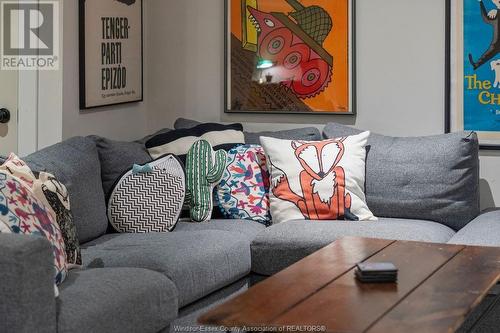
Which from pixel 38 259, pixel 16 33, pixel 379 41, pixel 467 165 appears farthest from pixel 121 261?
pixel 379 41

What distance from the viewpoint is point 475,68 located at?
453cm

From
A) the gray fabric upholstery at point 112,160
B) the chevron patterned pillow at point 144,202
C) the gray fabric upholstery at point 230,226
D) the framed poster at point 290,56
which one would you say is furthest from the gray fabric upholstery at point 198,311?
the framed poster at point 290,56

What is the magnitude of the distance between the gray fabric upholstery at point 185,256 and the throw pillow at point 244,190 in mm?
425

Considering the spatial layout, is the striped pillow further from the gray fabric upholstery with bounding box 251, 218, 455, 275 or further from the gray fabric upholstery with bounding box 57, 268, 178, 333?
the gray fabric upholstery with bounding box 57, 268, 178, 333

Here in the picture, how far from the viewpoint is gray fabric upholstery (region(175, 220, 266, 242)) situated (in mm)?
4035

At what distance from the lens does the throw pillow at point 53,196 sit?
10.1 feet

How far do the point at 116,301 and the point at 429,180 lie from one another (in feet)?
6.41

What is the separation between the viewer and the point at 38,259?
2518mm

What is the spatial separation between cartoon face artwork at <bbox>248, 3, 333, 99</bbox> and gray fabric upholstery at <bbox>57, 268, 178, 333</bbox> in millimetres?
2022

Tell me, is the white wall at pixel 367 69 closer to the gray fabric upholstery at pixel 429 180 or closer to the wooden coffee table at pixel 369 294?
the gray fabric upholstery at pixel 429 180

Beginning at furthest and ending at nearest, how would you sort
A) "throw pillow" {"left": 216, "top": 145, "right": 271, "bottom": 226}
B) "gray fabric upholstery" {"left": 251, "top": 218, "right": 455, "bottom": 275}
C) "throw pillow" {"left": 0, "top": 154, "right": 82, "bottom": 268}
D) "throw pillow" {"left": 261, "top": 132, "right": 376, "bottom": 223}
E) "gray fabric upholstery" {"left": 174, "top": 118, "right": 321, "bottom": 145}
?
"gray fabric upholstery" {"left": 174, "top": 118, "right": 321, "bottom": 145}, "throw pillow" {"left": 216, "top": 145, "right": 271, "bottom": 226}, "throw pillow" {"left": 261, "top": 132, "right": 376, "bottom": 223}, "gray fabric upholstery" {"left": 251, "top": 218, "right": 455, "bottom": 275}, "throw pillow" {"left": 0, "top": 154, "right": 82, "bottom": 268}

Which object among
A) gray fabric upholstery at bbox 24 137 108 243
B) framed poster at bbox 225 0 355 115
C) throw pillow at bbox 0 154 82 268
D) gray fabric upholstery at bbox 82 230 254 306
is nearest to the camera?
throw pillow at bbox 0 154 82 268

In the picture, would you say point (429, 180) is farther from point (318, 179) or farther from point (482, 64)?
point (482, 64)

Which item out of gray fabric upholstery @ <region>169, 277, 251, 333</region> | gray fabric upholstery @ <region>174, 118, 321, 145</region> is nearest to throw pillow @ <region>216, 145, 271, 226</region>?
gray fabric upholstery @ <region>174, 118, 321, 145</region>
